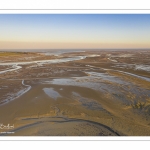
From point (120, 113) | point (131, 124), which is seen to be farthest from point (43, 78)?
point (131, 124)

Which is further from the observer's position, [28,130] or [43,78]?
[43,78]
